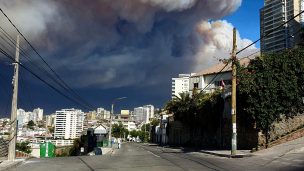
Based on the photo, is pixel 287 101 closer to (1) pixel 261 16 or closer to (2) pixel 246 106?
(2) pixel 246 106

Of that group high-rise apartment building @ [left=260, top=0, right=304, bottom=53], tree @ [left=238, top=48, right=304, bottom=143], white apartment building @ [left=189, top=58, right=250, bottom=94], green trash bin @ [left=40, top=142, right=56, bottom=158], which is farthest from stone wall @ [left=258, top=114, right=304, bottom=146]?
white apartment building @ [left=189, top=58, right=250, bottom=94]

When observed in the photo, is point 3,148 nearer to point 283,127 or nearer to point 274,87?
point 274,87

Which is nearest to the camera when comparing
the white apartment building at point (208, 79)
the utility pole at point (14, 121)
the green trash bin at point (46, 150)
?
the utility pole at point (14, 121)

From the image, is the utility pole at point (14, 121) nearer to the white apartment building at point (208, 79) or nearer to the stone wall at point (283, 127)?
the stone wall at point (283, 127)

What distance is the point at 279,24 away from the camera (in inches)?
1919

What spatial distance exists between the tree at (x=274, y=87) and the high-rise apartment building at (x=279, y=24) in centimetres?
1062

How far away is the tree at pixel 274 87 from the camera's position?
104 ft

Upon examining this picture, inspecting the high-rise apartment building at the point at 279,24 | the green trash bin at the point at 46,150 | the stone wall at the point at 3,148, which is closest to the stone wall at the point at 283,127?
the high-rise apartment building at the point at 279,24

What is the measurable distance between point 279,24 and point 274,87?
19.5 m

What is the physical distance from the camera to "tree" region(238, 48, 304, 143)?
3158 centimetres

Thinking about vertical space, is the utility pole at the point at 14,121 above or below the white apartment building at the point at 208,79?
below

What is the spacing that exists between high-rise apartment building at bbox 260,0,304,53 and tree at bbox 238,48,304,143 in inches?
418

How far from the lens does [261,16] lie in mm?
59281

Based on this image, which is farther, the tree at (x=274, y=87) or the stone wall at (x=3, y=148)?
the tree at (x=274, y=87)
